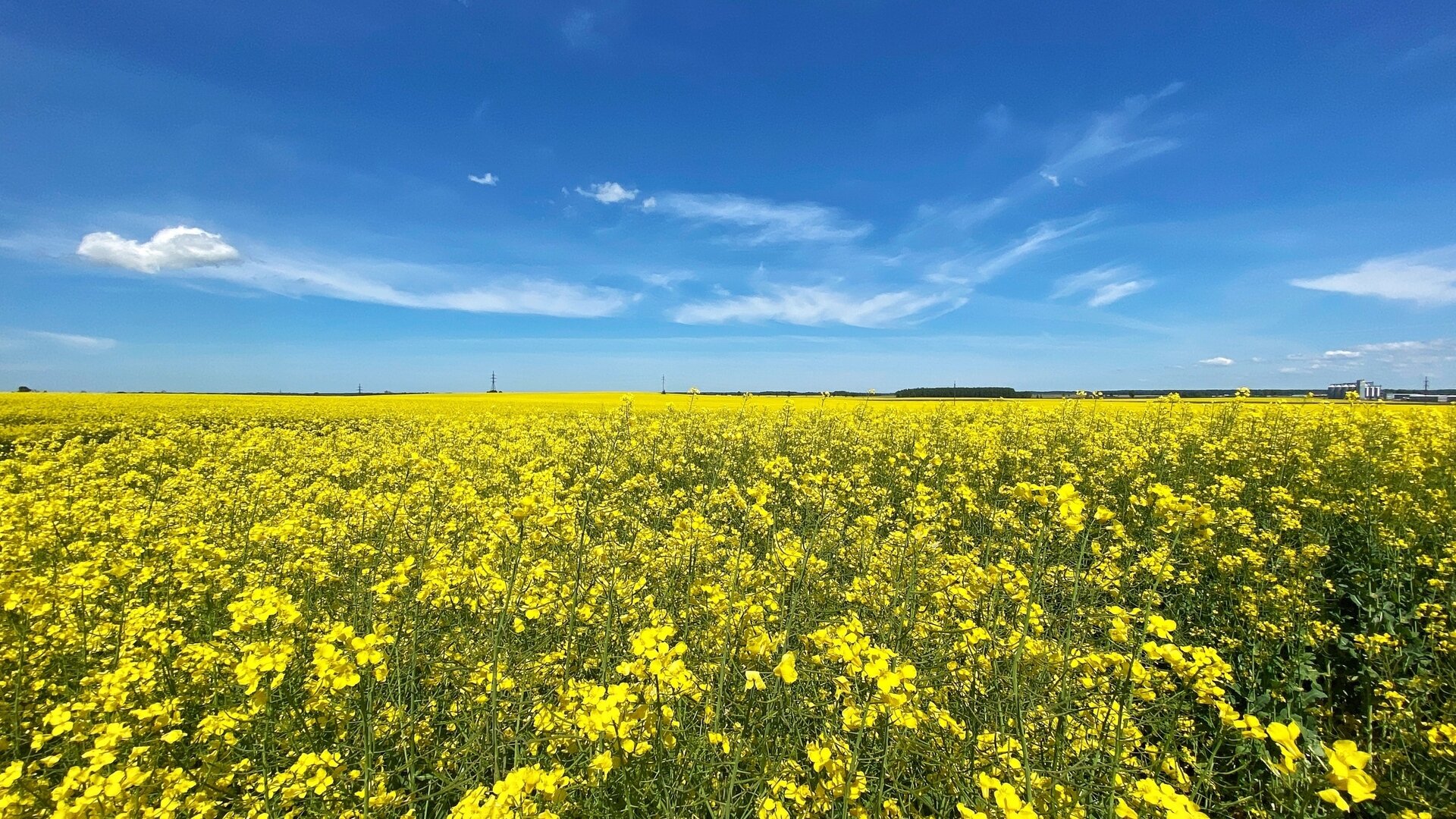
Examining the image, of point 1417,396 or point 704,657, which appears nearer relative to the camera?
point 704,657

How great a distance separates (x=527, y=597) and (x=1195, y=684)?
3014 mm

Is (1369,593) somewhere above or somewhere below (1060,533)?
below

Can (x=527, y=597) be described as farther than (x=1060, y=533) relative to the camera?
No

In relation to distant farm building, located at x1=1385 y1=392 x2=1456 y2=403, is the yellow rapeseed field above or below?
below

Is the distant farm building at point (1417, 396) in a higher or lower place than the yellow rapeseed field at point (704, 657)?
higher

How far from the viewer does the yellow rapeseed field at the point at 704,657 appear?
6.84ft

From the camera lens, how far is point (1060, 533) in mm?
4688

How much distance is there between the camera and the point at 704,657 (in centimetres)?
→ 283

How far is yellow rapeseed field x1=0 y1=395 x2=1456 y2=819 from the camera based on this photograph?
82.0 inches

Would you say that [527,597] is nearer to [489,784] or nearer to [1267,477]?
[489,784]

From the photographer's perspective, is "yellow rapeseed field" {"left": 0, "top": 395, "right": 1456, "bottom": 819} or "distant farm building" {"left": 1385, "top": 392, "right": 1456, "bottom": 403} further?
"distant farm building" {"left": 1385, "top": 392, "right": 1456, "bottom": 403}

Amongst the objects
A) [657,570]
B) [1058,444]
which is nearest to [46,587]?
[657,570]

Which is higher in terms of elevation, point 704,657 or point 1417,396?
point 1417,396

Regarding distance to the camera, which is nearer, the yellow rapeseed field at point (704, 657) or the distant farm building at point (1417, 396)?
the yellow rapeseed field at point (704, 657)
